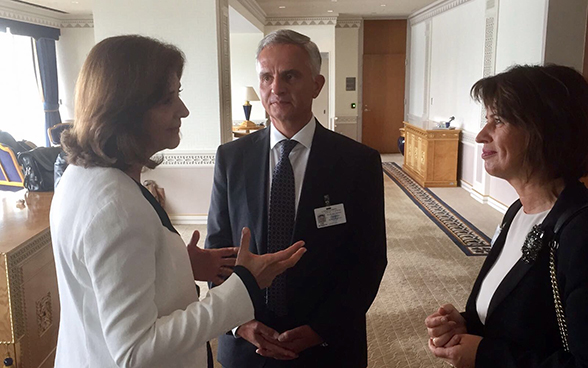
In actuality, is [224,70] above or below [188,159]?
above

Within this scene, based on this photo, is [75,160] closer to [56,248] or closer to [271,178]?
[56,248]

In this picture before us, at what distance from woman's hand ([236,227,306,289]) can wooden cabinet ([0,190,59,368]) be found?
1.37 meters

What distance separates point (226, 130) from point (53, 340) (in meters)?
3.84

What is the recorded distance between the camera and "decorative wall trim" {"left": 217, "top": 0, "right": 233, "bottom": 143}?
216 inches

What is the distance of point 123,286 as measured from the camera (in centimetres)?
92

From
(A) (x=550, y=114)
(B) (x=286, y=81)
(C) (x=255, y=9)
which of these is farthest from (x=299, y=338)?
(C) (x=255, y=9)

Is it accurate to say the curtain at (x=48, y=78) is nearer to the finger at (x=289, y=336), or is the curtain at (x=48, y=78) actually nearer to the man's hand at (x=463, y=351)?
the finger at (x=289, y=336)

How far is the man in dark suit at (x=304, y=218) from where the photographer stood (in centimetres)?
156

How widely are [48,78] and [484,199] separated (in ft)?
30.8

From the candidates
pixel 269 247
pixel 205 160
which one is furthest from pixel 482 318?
pixel 205 160

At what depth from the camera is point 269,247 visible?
5.24 ft

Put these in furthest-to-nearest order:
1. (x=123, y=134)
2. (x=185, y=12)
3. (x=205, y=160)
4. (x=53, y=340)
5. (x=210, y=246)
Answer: (x=205, y=160) < (x=185, y=12) < (x=53, y=340) < (x=210, y=246) < (x=123, y=134)

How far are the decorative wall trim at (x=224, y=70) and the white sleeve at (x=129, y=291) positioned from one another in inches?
187

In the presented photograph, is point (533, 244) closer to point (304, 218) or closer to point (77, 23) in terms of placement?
point (304, 218)
